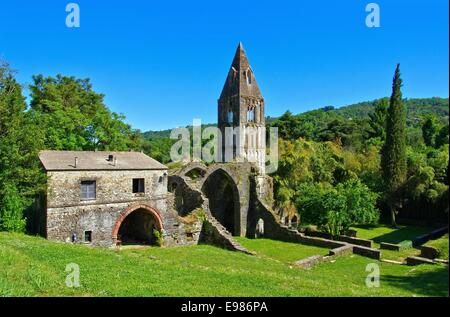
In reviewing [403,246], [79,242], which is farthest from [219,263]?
[403,246]

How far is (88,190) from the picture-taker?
65.9 ft

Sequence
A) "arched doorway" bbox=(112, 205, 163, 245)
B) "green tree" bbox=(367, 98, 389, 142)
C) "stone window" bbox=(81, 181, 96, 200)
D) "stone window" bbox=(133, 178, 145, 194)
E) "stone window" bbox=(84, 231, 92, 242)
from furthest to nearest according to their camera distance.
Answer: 1. "green tree" bbox=(367, 98, 389, 142)
2. "arched doorway" bbox=(112, 205, 163, 245)
3. "stone window" bbox=(133, 178, 145, 194)
4. "stone window" bbox=(84, 231, 92, 242)
5. "stone window" bbox=(81, 181, 96, 200)

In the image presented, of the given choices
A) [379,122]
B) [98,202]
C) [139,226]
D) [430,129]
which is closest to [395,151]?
[430,129]

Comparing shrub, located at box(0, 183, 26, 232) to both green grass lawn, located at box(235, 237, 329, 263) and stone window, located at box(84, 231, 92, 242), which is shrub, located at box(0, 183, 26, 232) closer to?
stone window, located at box(84, 231, 92, 242)

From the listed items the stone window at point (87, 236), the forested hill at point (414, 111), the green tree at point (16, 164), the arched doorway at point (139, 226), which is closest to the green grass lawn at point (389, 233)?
the forested hill at point (414, 111)

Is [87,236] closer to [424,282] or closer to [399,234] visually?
[424,282]

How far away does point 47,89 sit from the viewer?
120ft

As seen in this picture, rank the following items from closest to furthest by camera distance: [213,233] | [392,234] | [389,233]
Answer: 1. [213,233]
2. [392,234]
3. [389,233]

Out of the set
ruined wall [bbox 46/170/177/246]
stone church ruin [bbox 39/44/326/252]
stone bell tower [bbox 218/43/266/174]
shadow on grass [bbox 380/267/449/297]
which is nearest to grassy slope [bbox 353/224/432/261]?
shadow on grass [bbox 380/267/449/297]

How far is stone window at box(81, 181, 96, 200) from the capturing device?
1990cm

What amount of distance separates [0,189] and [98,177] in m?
4.93

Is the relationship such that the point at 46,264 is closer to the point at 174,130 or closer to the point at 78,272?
the point at 78,272

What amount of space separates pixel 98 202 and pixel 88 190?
0.94 m

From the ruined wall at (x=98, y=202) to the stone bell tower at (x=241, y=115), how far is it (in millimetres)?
14990
